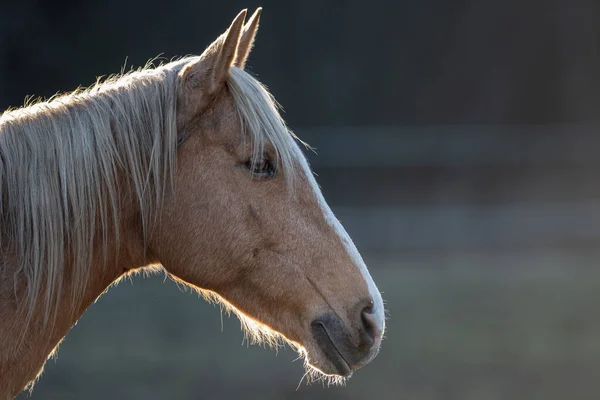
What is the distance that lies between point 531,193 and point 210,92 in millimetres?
7608

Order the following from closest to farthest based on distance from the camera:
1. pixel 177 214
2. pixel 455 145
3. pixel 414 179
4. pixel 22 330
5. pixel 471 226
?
1. pixel 22 330
2. pixel 177 214
3. pixel 471 226
4. pixel 455 145
5. pixel 414 179

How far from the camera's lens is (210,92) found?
203cm

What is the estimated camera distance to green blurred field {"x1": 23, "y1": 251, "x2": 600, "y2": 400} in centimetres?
498

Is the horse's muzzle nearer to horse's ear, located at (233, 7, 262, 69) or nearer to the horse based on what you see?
the horse

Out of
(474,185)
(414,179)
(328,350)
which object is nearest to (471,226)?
(474,185)

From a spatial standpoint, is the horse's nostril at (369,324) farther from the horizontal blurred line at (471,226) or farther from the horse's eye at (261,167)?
the horizontal blurred line at (471,226)

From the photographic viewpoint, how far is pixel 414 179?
921 centimetres

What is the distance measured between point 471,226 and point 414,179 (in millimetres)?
1392

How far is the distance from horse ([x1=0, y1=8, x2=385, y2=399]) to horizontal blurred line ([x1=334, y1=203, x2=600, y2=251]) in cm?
549

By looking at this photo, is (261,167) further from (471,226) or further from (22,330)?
(471,226)

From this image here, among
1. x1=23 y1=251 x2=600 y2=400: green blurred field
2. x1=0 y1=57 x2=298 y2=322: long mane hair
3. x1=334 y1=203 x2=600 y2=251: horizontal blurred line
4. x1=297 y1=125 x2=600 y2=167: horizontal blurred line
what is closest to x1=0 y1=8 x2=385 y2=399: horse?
x1=0 y1=57 x2=298 y2=322: long mane hair

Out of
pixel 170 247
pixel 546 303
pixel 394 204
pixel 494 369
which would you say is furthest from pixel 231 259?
pixel 394 204

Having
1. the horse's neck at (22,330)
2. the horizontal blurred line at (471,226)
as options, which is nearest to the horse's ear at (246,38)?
the horse's neck at (22,330)

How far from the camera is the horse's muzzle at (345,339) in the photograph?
2.06 m
